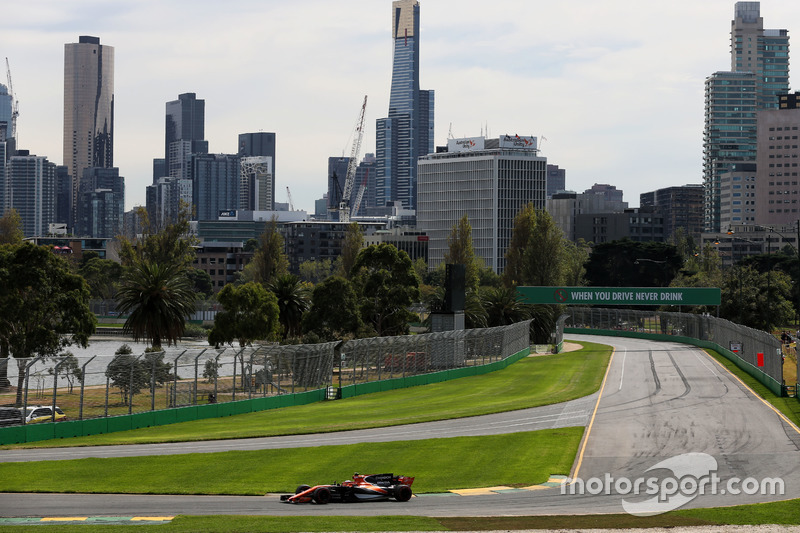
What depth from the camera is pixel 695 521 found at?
88.4ft

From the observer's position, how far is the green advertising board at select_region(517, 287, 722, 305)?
115875mm

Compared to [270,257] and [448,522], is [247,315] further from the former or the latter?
[448,522]

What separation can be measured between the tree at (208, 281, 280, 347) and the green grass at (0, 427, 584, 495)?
164ft

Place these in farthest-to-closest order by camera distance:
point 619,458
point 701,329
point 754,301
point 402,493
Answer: point 754,301
point 701,329
point 619,458
point 402,493

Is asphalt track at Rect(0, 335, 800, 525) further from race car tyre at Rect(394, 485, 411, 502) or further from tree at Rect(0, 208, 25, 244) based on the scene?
tree at Rect(0, 208, 25, 244)

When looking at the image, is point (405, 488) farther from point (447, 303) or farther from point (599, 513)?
point (447, 303)

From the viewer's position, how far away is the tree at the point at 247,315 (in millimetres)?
90125

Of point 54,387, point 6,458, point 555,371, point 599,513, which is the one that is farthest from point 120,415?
point 555,371

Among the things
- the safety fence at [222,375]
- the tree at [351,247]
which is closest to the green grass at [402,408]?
the safety fence at [222,375]

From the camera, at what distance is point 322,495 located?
2983 centimetres

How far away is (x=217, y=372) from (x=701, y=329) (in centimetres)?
7550

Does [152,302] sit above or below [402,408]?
above

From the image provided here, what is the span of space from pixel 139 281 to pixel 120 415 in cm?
2420

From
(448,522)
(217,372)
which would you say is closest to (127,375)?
(217,372)
